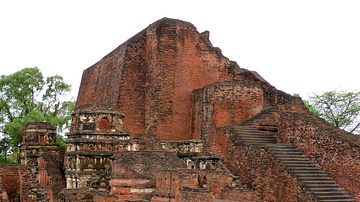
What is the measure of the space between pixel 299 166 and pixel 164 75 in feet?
24.1

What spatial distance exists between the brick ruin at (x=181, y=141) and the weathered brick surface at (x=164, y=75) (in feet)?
0.13

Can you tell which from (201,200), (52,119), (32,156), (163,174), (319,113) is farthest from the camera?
(319,113)

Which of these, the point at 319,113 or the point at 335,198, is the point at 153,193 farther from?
the point at 319,113

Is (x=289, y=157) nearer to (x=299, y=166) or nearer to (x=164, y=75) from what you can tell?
(x=299, y=166)

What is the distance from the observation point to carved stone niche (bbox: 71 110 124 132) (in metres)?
16.1

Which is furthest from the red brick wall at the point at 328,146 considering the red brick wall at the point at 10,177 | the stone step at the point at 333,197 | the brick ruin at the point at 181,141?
the red brick wall at the point at 10,177

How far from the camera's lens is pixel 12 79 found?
29234mm

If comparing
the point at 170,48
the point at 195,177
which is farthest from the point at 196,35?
the point at 195,177

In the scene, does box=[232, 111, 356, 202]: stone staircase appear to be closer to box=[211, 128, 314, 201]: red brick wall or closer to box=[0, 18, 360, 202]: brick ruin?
box=[0, 18, 360, 202]: brick ruin

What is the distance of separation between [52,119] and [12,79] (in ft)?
12.1

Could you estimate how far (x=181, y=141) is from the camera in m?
16.8

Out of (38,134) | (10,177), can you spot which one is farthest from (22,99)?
(10,177)

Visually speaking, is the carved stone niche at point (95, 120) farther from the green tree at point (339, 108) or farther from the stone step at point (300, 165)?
the green tree at point (339, 108)

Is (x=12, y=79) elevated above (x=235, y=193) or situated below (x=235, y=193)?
above
